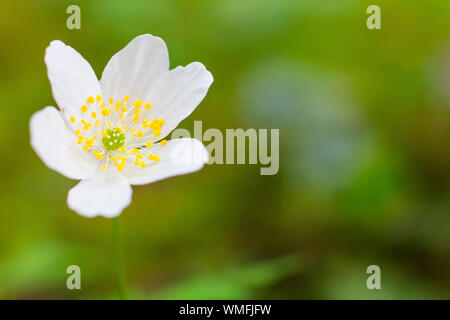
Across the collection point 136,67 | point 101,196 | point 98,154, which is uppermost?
point 136,67

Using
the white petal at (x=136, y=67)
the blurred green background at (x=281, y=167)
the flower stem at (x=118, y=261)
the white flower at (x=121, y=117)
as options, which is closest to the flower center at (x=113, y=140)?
the white flower at (x=121, y=117)

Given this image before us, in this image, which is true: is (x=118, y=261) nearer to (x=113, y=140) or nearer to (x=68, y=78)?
(x=113, y=140)

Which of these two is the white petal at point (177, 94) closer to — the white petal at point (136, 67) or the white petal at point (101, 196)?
the white petal at point (136, 67)

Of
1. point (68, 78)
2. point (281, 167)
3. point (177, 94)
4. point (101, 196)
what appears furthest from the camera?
point (281, 167)

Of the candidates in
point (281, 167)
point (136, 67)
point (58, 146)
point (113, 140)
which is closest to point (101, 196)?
point (58, 146)

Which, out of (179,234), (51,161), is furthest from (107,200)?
(179,234)

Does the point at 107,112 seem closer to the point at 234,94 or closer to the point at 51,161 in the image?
the point at 51,161

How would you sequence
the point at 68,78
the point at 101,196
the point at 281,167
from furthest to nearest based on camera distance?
the point at 281,167 < the point at 68,78 < the point at 101,196

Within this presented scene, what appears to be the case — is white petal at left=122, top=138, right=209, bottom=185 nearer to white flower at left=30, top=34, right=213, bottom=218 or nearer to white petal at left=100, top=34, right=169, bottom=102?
white flower at left=30, top=34, right=213, bottom=218
